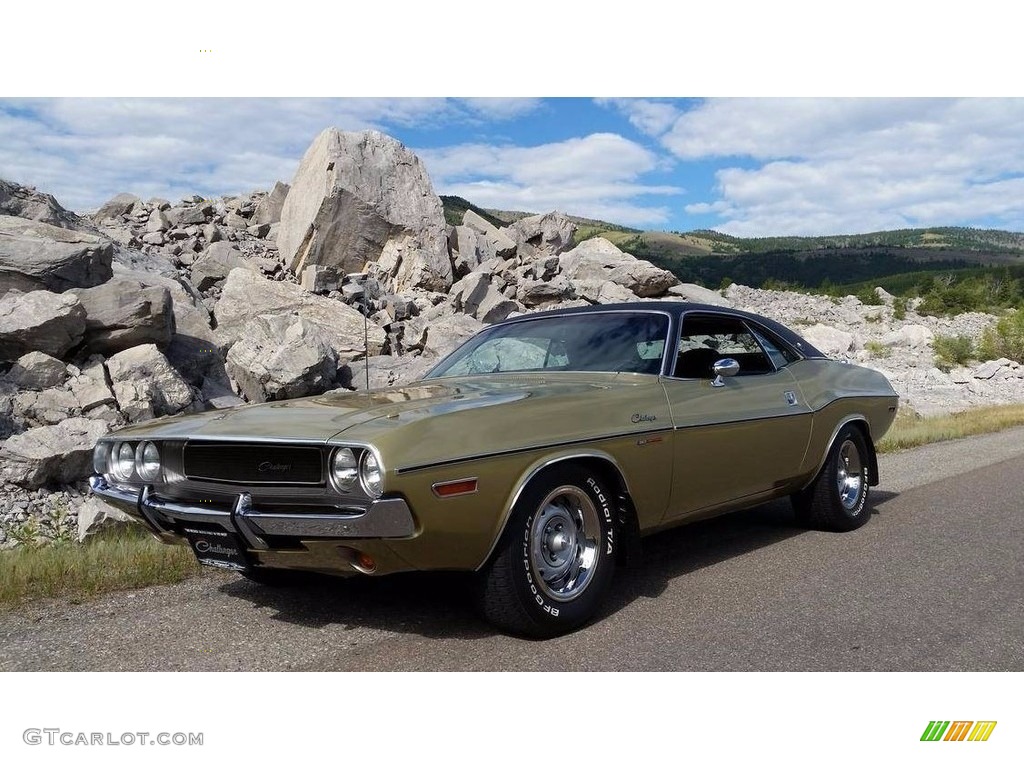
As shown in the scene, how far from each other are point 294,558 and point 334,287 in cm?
1520

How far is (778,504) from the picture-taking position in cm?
705

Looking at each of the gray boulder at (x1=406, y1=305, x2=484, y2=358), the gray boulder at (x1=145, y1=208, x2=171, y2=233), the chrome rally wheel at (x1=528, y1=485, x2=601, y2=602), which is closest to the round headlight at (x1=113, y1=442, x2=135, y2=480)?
the chrome rally wheel at (x1=528, y1=485, x2=601, y2=602)

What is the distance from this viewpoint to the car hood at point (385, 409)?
348 centimetres

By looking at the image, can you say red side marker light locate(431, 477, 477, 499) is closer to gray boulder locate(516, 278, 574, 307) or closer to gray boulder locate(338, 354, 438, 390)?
gray boulder locate(338, 354, 438, 390)

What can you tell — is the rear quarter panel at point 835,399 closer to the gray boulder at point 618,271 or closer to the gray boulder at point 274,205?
the gray boulder at point 618,271

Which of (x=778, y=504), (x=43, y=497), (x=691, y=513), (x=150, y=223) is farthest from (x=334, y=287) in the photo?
(x=691, y=513)

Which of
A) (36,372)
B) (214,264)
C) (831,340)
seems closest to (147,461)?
(36,372)

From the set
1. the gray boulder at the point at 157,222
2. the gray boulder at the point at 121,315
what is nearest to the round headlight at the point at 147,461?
the gray boulder at the point at 121,315

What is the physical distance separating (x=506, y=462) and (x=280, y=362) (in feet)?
30.8

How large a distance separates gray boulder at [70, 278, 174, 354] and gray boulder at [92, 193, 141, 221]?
10986mm

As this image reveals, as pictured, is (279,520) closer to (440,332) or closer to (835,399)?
(835,399)

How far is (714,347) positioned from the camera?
5441 millimetres

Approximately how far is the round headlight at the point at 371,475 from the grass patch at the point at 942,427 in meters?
8.16

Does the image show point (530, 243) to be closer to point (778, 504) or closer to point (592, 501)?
point (778, 504)
